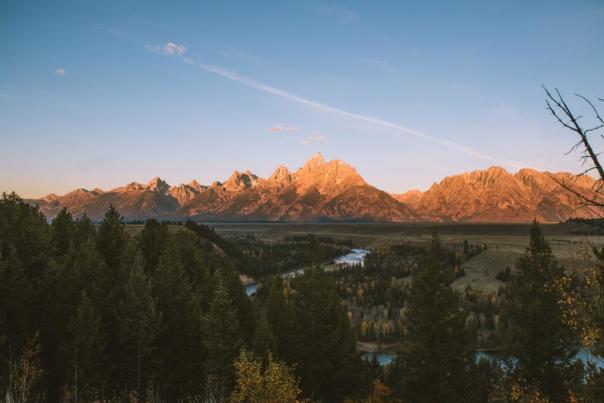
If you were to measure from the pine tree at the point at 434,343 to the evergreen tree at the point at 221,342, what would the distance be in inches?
589

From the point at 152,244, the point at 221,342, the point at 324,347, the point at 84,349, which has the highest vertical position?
the point at 152,244

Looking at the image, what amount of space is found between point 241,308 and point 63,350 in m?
26.6

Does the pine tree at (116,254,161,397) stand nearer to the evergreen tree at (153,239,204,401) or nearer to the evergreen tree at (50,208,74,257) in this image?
the evergreen tree at (153,239,204,401)

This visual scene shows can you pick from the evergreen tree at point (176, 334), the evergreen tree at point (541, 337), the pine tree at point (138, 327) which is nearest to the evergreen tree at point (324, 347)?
the evergreen tree at point (176, 334)

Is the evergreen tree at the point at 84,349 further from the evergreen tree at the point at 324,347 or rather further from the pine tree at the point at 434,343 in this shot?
the pine tree at the point at 434,343

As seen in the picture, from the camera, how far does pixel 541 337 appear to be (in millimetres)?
32812

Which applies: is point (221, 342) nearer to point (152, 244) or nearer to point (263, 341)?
point (263, 341)

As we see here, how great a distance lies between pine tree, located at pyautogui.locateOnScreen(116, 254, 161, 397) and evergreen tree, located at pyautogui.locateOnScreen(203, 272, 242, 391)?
202 inches

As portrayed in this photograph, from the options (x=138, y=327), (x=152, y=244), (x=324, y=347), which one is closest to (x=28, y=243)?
(x=138, y=327)

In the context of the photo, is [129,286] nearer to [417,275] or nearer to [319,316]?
[319,316]

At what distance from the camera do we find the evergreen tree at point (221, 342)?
38.7 metres

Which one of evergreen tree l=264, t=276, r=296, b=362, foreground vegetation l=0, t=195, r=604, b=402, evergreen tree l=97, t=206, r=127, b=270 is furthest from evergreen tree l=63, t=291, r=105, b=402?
evergreen tree l=97, t=206, r=127, b=270

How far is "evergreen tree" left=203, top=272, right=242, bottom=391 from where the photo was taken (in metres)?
38.7

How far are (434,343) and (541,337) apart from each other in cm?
781
